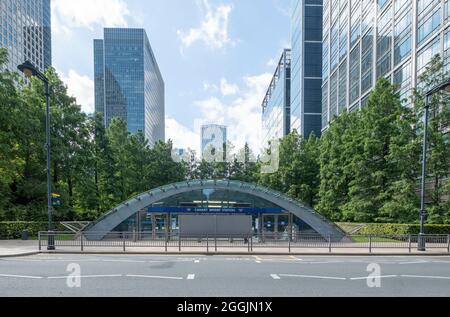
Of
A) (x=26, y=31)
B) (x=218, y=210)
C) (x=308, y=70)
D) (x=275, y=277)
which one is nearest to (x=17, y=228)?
(x=218, y=210)

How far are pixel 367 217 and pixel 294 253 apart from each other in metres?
14.6

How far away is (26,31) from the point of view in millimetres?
120312

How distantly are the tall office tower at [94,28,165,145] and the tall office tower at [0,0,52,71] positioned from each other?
2606cm

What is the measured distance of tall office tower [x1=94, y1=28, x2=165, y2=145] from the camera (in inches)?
5851

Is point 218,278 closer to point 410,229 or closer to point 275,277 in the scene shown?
point 275,277

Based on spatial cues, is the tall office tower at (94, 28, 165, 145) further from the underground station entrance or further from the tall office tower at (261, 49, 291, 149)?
the underground station entrance

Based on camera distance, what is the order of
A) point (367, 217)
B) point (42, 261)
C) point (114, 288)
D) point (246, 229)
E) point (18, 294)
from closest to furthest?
point (18, 294)
point (114, 288)
point (42, 261)
point (246, 229)
point (367, 217)

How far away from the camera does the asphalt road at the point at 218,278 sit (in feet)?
24.6

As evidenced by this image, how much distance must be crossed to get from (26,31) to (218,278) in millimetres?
151298

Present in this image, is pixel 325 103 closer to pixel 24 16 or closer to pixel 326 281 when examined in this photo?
pixel 326 281

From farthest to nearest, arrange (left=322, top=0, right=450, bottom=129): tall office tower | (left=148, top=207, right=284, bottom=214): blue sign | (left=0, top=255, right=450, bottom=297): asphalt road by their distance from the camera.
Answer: (left=322, top=0, right=450, bottom=129): tall office tower < (left=148, top=207, right=284, bottom=214): blue sign < (left=0, top=255, right=450, bottom=297): asphalt road

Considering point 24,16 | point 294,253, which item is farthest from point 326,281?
point 24,16

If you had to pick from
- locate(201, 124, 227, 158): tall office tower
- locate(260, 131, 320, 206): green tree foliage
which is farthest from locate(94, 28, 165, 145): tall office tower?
locate(260, 131, 320, 206): green tree foliage

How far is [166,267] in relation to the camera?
11109mm
